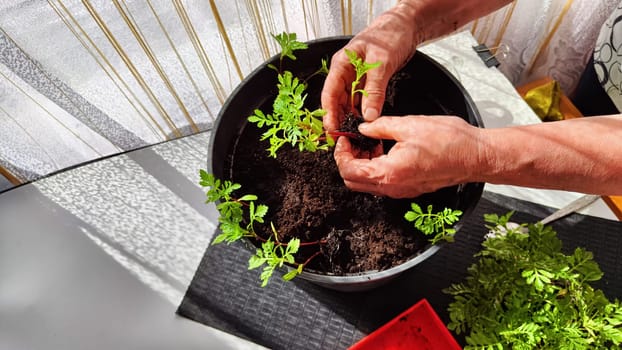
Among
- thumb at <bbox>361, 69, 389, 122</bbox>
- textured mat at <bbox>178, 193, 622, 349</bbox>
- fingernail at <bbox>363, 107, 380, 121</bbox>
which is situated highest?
thumb at <bbox>361, 69, 389, 122</bbox>

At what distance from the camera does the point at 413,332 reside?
0.81 m

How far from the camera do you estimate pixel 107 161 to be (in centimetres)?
112

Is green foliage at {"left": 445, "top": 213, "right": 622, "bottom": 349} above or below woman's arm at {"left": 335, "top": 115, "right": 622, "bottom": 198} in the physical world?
below

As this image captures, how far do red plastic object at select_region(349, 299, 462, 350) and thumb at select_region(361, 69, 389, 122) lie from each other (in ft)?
1.21

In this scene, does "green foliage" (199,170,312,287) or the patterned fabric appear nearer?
"green foliage" (199,170,312,287)

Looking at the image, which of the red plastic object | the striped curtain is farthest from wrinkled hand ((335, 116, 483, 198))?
the striped curtain

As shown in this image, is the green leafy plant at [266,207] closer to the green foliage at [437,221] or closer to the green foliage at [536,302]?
the green foliage at [437,221]

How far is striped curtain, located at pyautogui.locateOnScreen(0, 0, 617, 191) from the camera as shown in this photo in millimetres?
783

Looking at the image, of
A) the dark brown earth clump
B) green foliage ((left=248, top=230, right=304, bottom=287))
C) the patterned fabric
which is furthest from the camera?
the patterned fabric

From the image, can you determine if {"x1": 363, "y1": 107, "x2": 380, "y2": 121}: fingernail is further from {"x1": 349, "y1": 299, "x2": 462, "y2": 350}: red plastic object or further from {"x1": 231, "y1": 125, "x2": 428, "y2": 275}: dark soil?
{"x1": 349, "y1": 299, "x2": 462, "y2": 350}: red plastic object

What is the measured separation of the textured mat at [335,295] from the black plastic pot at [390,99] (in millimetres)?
125

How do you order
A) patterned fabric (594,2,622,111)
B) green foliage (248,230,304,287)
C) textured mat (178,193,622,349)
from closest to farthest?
green foliage (248,230,304,287), textured mat (178,193,622,349), patterned fabric (594,2,622,111)

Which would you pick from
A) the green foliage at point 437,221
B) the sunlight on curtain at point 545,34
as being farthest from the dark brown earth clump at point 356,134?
the sunlight on curtain at point 545,34

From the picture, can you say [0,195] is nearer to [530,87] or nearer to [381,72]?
[381,72]
